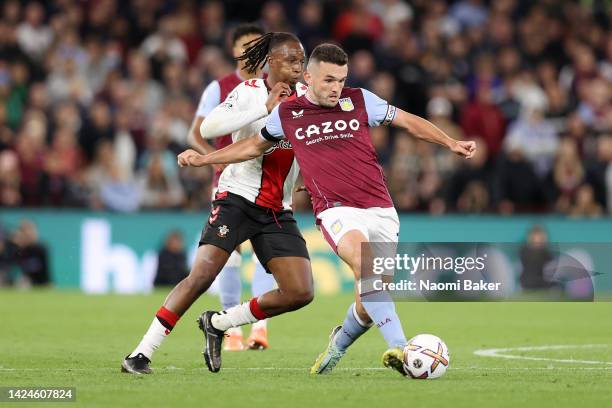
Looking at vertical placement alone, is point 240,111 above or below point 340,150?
above

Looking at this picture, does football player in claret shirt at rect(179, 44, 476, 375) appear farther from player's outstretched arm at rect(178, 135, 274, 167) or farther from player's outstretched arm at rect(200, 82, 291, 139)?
player's outstretched arm at rect(200, 82, 291, 139)

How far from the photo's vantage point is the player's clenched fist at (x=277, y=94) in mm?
9508

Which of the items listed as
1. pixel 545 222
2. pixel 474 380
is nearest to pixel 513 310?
pixel 545 222

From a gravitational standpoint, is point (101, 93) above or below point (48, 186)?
above

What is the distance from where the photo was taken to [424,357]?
8.87 m

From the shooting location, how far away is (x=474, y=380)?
9.04 meters

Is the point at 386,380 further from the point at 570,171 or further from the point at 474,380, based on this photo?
the point at 570,171

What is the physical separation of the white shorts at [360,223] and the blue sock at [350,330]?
0.57 meters

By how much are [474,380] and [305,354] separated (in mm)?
2554

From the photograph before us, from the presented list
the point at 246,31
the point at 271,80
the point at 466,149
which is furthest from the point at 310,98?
the point at 246,31

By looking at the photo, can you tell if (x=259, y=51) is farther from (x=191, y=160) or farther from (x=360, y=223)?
(x=360, y=223)

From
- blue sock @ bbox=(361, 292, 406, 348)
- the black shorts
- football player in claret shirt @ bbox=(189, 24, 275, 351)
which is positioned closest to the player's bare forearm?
football player in claret shirt @ bbox=(189, 24, 275, 351)

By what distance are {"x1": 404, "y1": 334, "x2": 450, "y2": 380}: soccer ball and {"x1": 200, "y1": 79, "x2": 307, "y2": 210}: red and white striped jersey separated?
6.04 ft

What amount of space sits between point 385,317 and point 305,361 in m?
1.88
